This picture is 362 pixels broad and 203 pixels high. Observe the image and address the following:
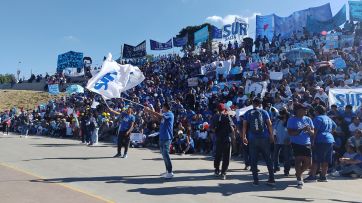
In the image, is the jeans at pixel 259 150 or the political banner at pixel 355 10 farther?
the political banner at pixel 355 10

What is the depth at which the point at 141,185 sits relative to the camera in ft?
30.1

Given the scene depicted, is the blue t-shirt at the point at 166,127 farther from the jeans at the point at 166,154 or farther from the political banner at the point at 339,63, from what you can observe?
the political banner at the point at 339,63

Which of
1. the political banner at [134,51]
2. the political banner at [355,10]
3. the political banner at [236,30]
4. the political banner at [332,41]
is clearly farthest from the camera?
the political banner at [134,51]

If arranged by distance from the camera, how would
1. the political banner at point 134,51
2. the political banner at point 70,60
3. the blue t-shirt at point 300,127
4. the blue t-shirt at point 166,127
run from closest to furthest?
the blue t-shirt at point 300,127 < the blue t-shirt at point 166,127 < the political banner at point 134,51 < the political banner at point 70,60

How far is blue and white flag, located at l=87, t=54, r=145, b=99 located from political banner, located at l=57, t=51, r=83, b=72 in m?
31.7

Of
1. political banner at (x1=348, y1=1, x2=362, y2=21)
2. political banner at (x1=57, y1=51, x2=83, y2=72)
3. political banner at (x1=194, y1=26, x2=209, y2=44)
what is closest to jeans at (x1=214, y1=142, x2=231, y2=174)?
political banner at (x1=348, y1=1, x2=362, y2=21)

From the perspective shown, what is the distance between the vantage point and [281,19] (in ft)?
94.2

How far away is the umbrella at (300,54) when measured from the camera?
70.7 feet

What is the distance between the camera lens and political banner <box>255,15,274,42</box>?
95.8ft

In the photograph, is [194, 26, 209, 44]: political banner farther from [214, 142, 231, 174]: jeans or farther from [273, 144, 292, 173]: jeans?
[214, 142, 231, 174]: jeans

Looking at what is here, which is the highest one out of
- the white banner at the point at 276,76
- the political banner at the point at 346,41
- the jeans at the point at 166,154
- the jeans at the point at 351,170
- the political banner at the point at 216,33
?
the political banner at the point at 216,33

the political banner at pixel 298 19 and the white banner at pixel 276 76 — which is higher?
the political banner at pixel 298 19

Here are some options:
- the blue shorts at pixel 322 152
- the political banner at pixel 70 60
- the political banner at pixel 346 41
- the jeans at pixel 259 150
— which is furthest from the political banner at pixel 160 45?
the jeans at pixel 259 150

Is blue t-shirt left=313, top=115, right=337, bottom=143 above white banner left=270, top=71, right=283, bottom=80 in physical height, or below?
below
